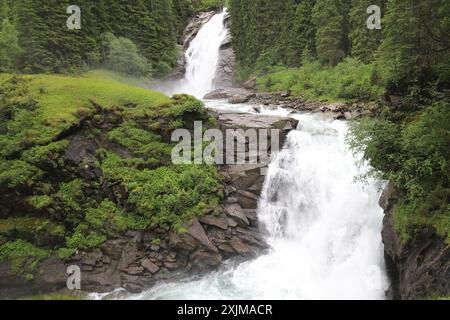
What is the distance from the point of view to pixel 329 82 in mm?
32156

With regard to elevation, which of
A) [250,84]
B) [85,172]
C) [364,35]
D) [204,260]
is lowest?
[204,260]

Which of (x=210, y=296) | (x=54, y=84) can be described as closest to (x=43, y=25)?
(x=54, y=84)

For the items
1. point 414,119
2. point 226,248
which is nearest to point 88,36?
point 226,248

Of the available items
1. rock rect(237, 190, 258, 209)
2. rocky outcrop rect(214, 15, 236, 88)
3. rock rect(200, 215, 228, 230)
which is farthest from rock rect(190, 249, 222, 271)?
rocky outcrop rect(214, 15, 236, 88)

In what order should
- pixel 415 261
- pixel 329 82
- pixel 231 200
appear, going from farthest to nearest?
pixel 329 82 → pixel 231 200 → pixel 415 261

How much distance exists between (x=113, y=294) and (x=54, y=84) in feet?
46.2

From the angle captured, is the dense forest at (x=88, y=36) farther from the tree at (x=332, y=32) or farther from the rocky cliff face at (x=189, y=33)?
the tree at (x=332, y=32)

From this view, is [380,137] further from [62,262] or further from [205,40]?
[205,40]

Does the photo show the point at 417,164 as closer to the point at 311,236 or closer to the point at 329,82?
the point at 311,236

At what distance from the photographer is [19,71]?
102ft

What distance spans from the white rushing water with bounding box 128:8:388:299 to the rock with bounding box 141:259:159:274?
0.73 metres

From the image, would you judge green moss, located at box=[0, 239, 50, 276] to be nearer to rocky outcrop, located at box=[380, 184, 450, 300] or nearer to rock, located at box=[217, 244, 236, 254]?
rock, located at box=[217, 244, 236, 254]

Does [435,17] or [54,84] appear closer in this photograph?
[435,17]

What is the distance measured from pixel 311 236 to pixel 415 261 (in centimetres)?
568
